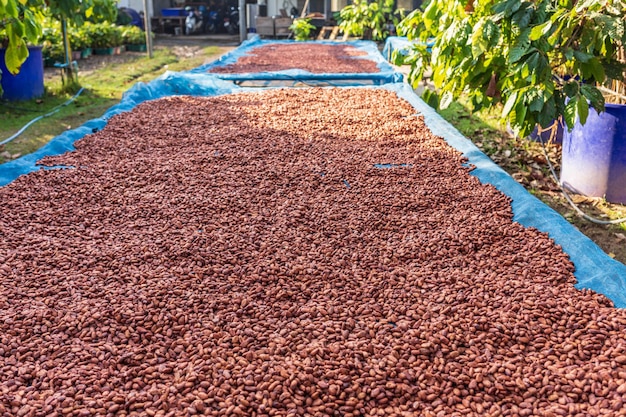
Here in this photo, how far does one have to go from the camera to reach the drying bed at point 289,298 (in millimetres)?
1601

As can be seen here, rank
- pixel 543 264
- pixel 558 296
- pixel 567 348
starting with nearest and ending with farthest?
pixel 567 348, pixel 558 296, pixel 543 264

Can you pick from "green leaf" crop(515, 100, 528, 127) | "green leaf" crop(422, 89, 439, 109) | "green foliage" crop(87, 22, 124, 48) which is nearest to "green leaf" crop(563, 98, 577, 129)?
"green leaf" crop(515, 100, 528, 127)

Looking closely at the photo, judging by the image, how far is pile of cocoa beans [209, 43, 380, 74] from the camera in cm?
744

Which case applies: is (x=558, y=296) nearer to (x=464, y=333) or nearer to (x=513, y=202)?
(x=464, y=333)

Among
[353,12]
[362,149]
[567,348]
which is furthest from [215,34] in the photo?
[567,348]

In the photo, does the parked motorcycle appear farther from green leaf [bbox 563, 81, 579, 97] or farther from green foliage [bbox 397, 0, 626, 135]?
green leaf [bbox 563, 81, 579, 97]

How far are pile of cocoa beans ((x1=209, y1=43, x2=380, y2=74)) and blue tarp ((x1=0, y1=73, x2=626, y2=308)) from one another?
1.20 meters

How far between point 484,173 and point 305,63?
204 inches

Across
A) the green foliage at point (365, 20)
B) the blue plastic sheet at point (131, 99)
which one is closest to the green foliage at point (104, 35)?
the green foliage at point (365, 20)

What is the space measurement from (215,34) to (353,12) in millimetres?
6404

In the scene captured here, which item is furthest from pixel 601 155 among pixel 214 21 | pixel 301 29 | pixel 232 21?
pixel 214 21

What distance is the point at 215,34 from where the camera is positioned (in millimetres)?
17047

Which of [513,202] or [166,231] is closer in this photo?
[166,231]

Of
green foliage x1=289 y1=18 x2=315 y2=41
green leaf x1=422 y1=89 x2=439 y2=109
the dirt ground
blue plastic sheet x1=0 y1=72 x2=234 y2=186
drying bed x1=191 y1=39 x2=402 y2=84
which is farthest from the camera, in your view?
green foliage x1=289 y1=18 x2=315 y2=41
